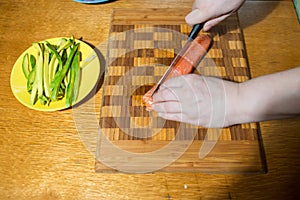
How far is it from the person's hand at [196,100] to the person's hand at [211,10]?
9.8 inches

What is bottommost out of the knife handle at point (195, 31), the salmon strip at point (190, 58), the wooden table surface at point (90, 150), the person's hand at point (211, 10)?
A: the wooden table surface at point (90, 150)

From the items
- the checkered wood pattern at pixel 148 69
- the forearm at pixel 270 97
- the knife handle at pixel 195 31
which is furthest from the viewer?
the knife handle at pixel 195 31

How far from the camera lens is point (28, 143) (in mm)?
945

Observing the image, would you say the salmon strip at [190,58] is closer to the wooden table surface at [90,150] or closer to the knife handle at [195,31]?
the knife handle at [195,31]

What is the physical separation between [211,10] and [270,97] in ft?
1.33

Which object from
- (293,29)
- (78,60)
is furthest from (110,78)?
(293,29)

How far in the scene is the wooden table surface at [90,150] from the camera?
86 centimetres

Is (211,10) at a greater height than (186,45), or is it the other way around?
(211,10)

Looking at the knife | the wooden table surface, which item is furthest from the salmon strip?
the wooden table surface

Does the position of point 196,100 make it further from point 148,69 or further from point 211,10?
point 211,10

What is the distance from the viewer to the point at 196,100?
0.91 meters

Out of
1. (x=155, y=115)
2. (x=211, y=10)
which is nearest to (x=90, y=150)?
(x=155, y=115)

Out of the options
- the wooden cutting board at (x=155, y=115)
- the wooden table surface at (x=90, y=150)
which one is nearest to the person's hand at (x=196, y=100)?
the wooden cutting board at (x=155, y=115)

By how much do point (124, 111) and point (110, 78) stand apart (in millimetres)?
152
